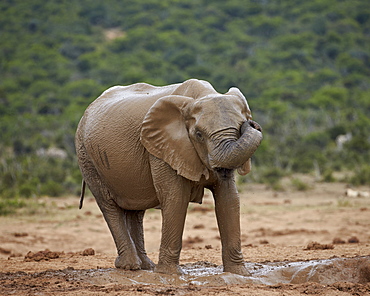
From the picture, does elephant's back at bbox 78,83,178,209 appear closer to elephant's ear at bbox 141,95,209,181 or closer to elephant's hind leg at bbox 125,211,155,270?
elephant's ear at bbox 141,95,209,181

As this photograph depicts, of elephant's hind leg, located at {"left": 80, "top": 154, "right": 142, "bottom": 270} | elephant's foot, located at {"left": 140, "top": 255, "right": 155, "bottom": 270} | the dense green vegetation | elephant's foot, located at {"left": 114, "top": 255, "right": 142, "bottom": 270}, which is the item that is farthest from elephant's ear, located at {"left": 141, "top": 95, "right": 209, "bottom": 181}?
the dense green vegetation

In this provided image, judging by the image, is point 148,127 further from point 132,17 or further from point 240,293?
point 132,17

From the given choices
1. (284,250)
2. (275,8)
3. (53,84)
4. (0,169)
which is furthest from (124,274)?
(275,8)

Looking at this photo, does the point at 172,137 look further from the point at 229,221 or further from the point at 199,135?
the point at 229,221

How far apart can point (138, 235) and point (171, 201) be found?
1.43 metres

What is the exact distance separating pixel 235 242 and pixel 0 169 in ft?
59.7

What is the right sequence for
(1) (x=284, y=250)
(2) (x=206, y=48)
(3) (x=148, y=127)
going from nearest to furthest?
(3) (x=148, y=127), (1) (x=284, y=250), (2) (x=206, y=48)

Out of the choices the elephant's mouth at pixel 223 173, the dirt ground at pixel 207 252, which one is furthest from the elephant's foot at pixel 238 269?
the elephant's mouth at pixel 223 173

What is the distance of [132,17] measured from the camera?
75.9m

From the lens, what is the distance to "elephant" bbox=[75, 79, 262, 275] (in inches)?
236

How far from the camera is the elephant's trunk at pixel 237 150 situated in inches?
223

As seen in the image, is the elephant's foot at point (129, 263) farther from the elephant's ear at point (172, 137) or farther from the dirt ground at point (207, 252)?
the elephant's ear at point (172, 137)

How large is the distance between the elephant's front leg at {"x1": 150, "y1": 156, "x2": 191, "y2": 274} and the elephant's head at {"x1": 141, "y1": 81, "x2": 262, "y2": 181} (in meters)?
0.17

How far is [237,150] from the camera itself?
5656 millimetres
